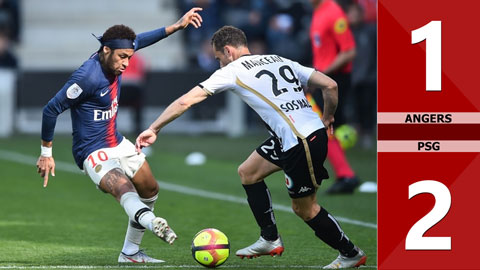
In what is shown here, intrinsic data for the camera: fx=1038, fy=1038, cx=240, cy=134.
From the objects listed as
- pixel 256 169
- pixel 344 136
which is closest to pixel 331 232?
pixel 256 169

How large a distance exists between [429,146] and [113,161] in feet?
8.27

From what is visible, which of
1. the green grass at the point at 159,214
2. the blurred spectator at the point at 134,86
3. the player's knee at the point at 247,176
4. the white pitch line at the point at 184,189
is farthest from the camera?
the blurred spectator at the point at 134,86

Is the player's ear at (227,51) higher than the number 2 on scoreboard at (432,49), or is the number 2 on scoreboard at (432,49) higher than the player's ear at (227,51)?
the number 2 on scoreboard at (432,49)

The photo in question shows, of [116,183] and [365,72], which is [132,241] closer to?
[116,183]

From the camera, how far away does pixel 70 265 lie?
702 cm

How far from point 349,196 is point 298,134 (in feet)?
15.4

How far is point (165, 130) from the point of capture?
22672 millimetres

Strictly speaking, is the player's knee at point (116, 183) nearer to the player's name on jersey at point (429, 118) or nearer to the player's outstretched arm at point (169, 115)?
the player's outstretched arm at point (169, 115)

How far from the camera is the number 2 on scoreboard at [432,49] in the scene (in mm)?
5586

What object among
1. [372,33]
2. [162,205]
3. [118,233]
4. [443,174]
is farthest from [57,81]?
[443,174]

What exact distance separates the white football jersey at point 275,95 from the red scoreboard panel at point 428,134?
52.0 inches

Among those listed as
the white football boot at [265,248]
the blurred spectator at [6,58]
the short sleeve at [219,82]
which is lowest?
the blurred spectator at [6,58]

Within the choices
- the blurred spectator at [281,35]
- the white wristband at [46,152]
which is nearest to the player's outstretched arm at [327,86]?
the white wristband at [46,152]

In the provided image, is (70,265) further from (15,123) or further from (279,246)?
(15,123)
